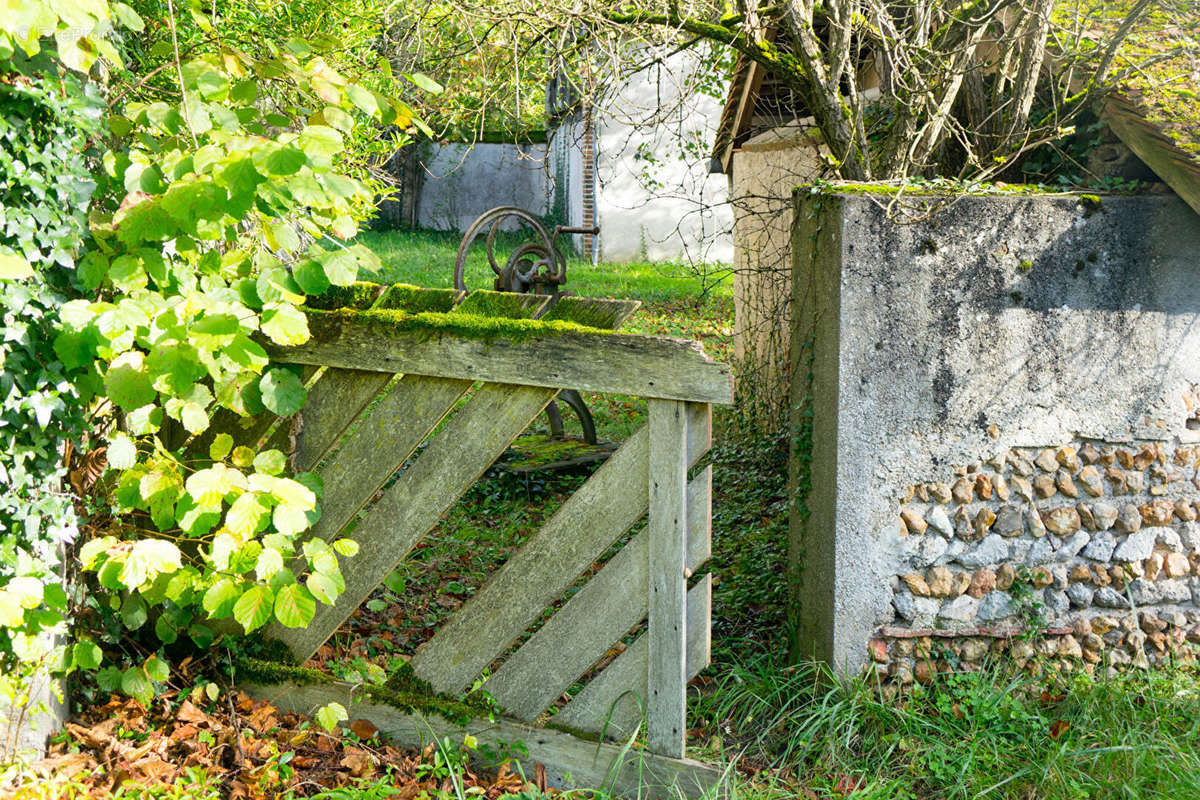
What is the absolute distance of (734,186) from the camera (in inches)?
354

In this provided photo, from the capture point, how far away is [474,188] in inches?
784

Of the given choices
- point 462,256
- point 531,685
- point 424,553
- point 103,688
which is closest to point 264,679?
point 103,688

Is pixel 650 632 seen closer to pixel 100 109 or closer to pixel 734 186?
pixel 100 109

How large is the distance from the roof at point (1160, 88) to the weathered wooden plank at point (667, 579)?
223cm

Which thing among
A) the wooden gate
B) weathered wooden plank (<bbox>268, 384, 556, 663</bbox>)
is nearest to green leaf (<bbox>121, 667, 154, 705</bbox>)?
weathered wooden plank (<bbox>268, 384, 556, 663</bbox>)

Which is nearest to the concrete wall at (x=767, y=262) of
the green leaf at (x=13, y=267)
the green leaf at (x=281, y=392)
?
the green leaf at (x=281, y=392)

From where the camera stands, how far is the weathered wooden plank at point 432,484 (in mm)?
3029

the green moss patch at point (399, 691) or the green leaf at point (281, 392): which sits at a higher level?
the green leaf at point (281, 392)

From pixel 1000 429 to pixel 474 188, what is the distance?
1733cm

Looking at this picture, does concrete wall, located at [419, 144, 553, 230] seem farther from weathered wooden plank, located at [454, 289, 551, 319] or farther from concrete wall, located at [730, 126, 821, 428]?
weathered wooden plank, located at [454, 289, 551, 319]

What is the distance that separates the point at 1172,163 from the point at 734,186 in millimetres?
5592

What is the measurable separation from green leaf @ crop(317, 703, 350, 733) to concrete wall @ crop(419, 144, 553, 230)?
1662 centimetres

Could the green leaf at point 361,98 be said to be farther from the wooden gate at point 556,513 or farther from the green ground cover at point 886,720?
the green ground cover at point 886,720

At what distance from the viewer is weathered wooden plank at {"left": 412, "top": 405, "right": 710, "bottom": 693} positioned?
2.97 meters
